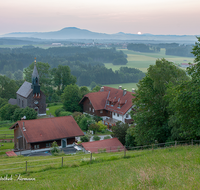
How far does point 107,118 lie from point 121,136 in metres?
19.6

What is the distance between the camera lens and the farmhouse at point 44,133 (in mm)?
32844

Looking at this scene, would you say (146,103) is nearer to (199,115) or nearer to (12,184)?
(199,115)

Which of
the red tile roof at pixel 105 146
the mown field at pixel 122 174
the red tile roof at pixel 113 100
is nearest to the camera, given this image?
the mown field at pixel 122 174

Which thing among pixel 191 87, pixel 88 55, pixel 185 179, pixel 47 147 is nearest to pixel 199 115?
pixel 191 87

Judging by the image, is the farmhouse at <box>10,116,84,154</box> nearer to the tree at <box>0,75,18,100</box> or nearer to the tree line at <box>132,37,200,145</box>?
the tree line at <box>132,37,200,145</box>

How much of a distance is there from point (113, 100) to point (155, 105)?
26.0 metres

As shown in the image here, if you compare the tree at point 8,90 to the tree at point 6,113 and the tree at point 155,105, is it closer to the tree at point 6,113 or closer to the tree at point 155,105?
the tree at point 6,113

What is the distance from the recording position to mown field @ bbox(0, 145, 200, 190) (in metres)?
10.5

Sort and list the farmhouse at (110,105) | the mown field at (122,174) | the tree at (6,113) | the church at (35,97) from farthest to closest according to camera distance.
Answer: the church at (35,97) → the tree at (6,113) → the farmhouse at (110,105) → the mown field at (122,174)

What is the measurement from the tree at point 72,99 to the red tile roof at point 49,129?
2195cm

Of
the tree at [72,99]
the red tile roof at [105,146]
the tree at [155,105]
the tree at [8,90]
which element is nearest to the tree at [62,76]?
the tree at [8,90]

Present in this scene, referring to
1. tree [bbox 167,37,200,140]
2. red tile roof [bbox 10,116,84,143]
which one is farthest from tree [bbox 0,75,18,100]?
tree [bbox 167,37,200,140]

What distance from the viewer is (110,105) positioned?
53.3 m

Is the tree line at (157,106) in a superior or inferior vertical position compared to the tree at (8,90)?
superior
